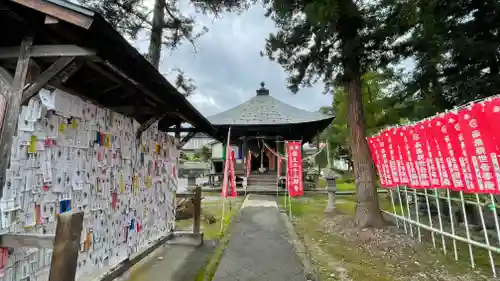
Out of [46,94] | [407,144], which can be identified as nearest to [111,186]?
[46,94]

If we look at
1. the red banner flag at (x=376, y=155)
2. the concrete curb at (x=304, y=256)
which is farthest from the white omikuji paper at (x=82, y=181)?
the red banner flag at (x=376, y=155)

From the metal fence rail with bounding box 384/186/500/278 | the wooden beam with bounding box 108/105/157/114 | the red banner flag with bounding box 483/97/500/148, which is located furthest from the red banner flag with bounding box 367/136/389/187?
the wooden beam with bounding box 108/105/157/114

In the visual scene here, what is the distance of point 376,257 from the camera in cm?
558

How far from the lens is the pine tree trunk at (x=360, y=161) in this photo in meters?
7.51

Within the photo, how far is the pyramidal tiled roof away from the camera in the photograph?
627 inches

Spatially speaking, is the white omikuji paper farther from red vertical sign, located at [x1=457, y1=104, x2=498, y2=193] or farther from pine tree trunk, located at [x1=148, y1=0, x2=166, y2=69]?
pine tree trunk, located at [x1=148, y1=0, x2=166, y2=69]

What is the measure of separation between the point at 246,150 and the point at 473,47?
1188 cm

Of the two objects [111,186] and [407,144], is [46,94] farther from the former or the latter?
[407,144]

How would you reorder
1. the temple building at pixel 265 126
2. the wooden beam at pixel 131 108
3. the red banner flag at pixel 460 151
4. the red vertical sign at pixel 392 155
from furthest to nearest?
the temple building at pixel 265 126
the red vertical sign at pixel 392 155
the red banner flag at pixel 460 151
the wooden beam at pixel 131 108

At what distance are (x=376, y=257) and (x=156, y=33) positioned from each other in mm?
9595

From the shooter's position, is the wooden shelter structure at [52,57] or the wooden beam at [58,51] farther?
the wooden beam at [58,51]

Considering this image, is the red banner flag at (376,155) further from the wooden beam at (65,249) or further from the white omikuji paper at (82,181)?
the wooden beam at (65,249)

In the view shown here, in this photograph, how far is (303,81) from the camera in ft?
28.7

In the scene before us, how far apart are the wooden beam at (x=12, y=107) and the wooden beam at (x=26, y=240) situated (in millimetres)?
329
